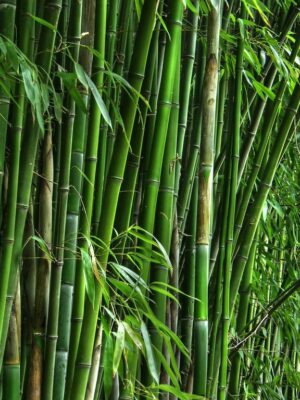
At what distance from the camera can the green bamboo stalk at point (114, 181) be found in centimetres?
121

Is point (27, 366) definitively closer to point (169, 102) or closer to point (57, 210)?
point (57, 210)

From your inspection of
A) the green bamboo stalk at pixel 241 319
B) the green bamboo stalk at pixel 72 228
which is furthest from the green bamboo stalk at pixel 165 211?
the green bamboo stalk at pixel 241 319

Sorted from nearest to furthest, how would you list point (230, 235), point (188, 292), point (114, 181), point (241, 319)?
1. point (114, 181)
2. point (230, 235)
3. point (188, 292)
4. point (241, 319)

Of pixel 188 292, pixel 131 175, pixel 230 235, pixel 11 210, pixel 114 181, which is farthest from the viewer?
pixel 188 292

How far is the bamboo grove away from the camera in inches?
47.0

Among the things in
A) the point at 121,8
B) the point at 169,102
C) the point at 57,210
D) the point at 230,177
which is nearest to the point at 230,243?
the point at 230,177

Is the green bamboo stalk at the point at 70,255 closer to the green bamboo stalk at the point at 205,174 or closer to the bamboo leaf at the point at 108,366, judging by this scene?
the bamboo leaf at the point at 108,366

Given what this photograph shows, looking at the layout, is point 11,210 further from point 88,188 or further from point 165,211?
point 165,211

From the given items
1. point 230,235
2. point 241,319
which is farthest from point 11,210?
point 241,319

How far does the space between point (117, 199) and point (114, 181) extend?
4cm

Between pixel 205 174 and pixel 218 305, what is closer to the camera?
pixel 205 174

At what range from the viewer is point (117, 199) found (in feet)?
4.21

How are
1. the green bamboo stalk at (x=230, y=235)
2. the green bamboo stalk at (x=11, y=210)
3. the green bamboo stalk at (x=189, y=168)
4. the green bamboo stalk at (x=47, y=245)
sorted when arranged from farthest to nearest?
1. the green bamboo stalk at (x=189, y=168)
2. the green bamboo stalk at (x=230, y=235)
3. the green bamboo stalk at (x=47, y=245)
4. the green bamboo stalk at (x=11, y=210)

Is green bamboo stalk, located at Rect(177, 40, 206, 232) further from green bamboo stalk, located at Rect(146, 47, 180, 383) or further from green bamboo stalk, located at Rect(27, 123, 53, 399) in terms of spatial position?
green bamboo stalk, located at Rect(27, 123, 53, 399)
